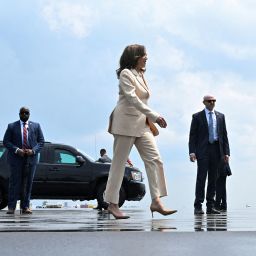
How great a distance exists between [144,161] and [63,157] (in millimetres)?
9483

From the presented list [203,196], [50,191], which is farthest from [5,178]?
[203,196]

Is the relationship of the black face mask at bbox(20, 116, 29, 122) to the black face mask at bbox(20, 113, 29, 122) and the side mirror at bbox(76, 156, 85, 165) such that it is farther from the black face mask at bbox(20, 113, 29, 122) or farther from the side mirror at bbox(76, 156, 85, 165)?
the side mirror at bbox(76, 156, 85, 165)

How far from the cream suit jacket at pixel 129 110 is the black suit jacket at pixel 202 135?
336cm

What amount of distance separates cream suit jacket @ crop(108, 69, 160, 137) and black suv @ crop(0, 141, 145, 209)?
8861 mm

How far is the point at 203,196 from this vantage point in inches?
480

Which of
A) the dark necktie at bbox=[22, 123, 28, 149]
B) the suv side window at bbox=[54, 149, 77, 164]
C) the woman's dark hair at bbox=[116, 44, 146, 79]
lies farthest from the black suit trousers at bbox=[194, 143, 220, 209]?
the suv side window at bbox=[54, 149, 77, 164]

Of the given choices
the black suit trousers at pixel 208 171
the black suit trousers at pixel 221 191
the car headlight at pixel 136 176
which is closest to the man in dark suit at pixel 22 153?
the black suit trousers at pixel 208 171

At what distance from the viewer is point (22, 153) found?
1227 cm

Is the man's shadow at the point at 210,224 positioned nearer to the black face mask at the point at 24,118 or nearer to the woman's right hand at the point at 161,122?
the woman's right hand at the point at 161,122

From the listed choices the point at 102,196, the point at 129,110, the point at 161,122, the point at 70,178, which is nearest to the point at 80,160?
the point at 70,178

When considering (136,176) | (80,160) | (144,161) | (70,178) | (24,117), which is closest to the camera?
(144,161)

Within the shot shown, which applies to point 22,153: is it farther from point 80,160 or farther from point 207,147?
point 80,160

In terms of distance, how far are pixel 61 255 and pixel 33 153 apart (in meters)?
8.05

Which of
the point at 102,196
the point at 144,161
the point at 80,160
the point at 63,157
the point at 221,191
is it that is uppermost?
the point at 63,157
